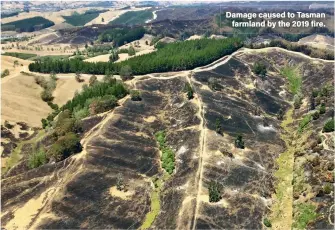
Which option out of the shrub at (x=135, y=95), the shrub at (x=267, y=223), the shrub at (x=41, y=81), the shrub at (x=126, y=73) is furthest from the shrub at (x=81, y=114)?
the shrub at (x=267, y=223)

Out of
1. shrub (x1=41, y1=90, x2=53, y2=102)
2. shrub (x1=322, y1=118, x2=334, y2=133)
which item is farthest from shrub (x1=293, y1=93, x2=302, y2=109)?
shrub (x1=41, y1=90, x2=53, y2=102)

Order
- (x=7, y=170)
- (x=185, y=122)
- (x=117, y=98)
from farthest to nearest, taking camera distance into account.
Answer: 1. (x=117, y=98)
2. (x=185, y=122)
3. (x=7, y=170)

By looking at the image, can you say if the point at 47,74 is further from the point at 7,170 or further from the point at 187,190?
the point at 187,190

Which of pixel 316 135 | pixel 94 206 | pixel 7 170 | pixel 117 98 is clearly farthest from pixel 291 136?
pixel 7 170

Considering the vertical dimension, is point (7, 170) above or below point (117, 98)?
below

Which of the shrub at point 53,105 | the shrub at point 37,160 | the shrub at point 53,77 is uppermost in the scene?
the shrub at point 53,77

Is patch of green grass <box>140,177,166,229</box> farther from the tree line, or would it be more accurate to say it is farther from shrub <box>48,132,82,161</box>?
the tree line

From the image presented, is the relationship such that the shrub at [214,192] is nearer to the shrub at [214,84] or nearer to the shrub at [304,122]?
the shrub at [304,122]
